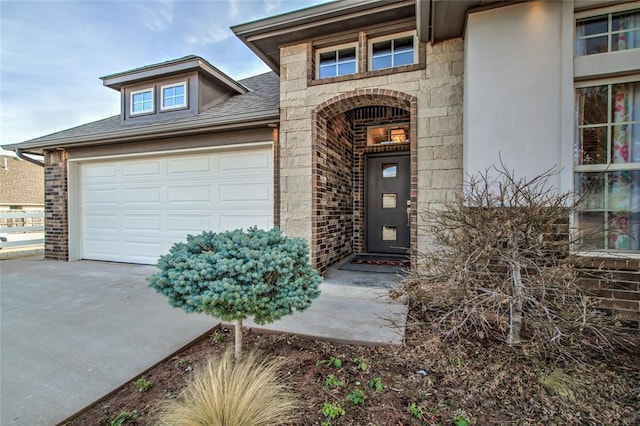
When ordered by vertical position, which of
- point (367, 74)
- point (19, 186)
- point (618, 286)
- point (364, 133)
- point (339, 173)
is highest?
point (367, 74)

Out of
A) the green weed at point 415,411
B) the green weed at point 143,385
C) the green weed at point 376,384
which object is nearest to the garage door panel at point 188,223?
the green weed at point 143,385

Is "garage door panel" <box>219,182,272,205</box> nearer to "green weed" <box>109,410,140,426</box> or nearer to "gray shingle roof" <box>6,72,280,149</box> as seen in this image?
"gray shingle roof" <box>6,72,280,149</box>

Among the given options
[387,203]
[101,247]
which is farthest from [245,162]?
[101,247]

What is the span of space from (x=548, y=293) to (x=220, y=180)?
5440mm

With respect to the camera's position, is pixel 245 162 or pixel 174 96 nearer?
pixel 245 162

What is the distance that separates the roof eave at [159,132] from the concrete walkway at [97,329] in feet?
9.63

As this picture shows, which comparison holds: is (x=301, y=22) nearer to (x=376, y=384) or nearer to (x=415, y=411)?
(x=376, y=384)

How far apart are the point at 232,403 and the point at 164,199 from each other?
5.71 meters

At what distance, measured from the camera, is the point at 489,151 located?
3533 millimetres

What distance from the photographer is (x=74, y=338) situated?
3057 millimetres

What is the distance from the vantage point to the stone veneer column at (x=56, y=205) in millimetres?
7191

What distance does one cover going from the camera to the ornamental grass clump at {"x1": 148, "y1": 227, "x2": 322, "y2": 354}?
211 centimetres

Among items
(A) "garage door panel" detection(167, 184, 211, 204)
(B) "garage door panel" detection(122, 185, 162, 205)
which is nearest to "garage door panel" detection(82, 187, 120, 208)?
(B) "garage door panel" detection(122, 185, 162, 205)

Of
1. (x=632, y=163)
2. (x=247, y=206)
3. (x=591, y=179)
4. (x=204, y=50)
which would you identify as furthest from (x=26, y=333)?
(x=204, y=50)
